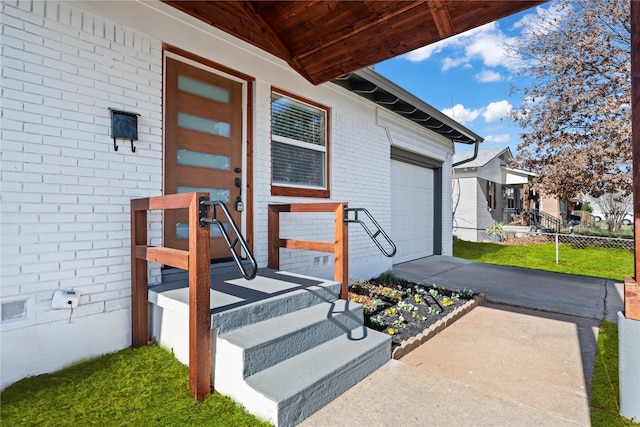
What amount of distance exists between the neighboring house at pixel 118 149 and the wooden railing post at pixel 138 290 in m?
0.08

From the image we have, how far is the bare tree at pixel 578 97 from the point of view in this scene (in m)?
9.15

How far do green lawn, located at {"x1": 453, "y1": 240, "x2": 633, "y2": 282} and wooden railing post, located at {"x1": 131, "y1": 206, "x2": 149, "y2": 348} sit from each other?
6911 millimetres

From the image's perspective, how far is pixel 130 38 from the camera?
2623 mm

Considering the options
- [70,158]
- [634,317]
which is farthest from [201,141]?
[634,317]

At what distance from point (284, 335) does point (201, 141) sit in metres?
2.05

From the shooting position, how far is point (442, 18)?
2.63 m

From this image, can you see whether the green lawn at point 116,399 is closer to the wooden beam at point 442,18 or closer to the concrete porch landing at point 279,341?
the concrete porch landing at point 279,341

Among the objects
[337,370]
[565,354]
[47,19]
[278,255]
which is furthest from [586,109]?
[47,19]

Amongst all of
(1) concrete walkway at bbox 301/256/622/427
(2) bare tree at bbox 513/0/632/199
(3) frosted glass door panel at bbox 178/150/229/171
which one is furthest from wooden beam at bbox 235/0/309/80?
(2) bare tree at bbox 513/0/632/199

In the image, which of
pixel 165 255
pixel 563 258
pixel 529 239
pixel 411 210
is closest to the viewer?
pixel 165 255

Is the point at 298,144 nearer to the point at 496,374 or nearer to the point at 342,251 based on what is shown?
the point at 342,251

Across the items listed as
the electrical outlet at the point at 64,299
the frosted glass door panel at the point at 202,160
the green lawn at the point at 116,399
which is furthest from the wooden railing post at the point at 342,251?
the electrical outlet at the point at 64,299

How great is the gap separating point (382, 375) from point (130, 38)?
3216 millimetres

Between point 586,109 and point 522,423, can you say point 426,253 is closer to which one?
point 522,423
